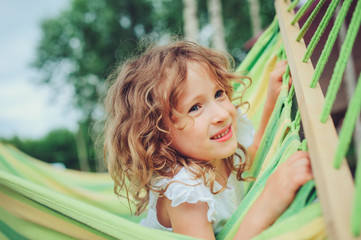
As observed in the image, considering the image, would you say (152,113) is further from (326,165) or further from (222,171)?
(326,165)

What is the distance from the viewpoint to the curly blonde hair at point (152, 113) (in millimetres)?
1053

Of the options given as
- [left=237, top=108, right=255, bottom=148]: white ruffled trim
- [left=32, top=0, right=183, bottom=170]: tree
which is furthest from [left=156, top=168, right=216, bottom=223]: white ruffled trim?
[left=32, top=0, right=183, bottom=170]: tree

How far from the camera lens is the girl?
3.23ft

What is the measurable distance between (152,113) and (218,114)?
8.8 inches

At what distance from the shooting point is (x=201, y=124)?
39.6 inches

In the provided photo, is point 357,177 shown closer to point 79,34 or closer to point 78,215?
point 78,215

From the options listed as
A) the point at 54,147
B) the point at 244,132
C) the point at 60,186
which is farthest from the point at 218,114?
the point at 54,147

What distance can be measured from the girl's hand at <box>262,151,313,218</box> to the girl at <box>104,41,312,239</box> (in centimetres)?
27

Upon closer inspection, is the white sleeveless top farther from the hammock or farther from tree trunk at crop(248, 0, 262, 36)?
tree trunk at crop(248, 0, 262, 36)

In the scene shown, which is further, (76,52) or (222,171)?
(76,52)

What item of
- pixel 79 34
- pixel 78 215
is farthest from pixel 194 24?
pixel 79 34

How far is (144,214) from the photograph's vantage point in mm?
1697

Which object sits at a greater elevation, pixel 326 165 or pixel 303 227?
pixel 326 165

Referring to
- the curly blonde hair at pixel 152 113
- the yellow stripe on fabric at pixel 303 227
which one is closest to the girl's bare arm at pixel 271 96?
the curly blonde hair at pixel 152 113
